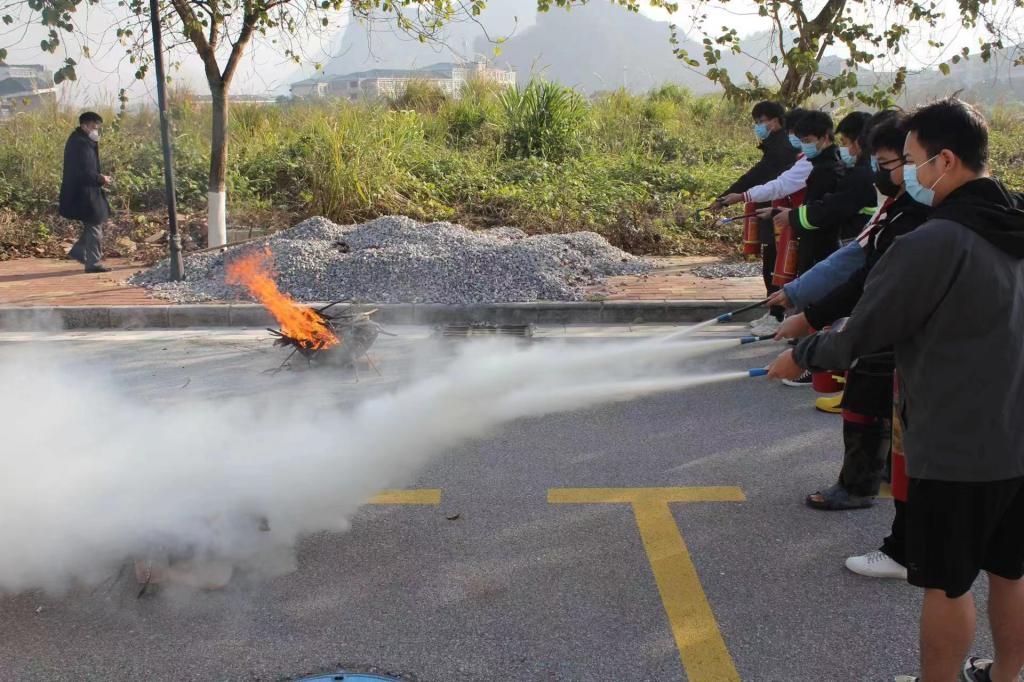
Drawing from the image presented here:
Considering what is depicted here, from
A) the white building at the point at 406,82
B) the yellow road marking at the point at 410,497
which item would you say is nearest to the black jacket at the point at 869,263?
the yellow road marking at the point at 410,497

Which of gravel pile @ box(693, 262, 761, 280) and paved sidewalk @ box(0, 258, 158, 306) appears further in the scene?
gravel pile @ box(693, 262, 761, 280)

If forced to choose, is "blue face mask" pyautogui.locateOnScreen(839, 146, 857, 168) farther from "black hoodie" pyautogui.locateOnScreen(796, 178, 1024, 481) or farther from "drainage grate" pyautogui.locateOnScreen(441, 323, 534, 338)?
"black hoodie" pyautogui.locateOnScreen(796, 178, 1024, 481)

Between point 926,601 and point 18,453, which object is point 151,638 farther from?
point 926,601

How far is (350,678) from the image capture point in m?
2.76

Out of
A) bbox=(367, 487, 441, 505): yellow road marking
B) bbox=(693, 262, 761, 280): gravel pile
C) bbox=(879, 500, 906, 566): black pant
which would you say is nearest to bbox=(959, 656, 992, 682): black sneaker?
bbox=(879, 500, 906, 566): black pant

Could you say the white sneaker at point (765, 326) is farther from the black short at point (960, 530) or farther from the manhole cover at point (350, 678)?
the manhole cover at point (350, 678)

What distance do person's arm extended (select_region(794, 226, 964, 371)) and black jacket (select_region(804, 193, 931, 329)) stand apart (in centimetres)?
94

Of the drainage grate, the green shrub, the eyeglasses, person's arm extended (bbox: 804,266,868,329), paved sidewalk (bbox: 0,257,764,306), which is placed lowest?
the drainage grate

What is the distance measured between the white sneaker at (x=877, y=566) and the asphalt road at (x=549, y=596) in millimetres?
43

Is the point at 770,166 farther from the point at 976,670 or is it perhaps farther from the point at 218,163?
the point at 218,163

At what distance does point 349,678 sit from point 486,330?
489 centimetres

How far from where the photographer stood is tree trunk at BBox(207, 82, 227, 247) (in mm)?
9727

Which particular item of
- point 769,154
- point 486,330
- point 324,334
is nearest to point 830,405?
point 769,154

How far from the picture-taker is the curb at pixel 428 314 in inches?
312
